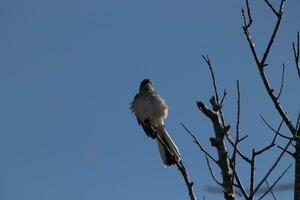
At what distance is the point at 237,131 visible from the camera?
133 inches

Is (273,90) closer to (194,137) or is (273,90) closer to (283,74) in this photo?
(283,74)

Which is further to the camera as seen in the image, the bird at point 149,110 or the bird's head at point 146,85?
the bird's head at point 146,85

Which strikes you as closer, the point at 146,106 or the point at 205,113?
the point at 205,113

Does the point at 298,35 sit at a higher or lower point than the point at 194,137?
higher

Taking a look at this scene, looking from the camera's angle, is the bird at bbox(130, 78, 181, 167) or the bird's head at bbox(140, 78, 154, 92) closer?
the bird at bbox(130, 78, 181, 167)

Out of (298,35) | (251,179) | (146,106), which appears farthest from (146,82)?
(251,179)

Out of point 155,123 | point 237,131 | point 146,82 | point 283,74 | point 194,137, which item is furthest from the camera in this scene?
point 146,82

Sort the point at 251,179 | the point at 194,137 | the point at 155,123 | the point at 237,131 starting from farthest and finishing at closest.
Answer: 1. the point at 155,123
2. the point at 194,137
3. the point at 237,131
4. the point at 251,179

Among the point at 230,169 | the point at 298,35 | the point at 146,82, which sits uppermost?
the point at 146,82

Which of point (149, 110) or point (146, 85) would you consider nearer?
point (149, 110)

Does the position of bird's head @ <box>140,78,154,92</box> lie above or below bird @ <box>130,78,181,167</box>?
above

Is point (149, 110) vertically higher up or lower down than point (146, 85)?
lower down

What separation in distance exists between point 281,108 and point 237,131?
1.72ft

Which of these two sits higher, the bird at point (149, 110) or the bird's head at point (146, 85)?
the bird's head at point (146, 85)
